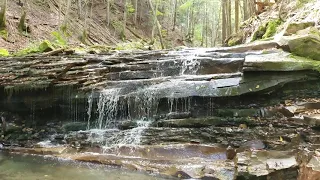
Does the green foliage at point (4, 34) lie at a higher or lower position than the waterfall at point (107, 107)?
higher

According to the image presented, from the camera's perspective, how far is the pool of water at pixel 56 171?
670 centimetres

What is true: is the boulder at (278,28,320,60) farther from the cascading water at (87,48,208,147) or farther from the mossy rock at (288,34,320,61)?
the cascading water at (87,48,208,147)

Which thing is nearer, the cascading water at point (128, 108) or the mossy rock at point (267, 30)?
the cascading water at point (128, 108)

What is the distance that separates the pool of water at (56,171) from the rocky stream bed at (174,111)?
1.28ft

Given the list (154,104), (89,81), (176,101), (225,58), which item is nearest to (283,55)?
(225,58)

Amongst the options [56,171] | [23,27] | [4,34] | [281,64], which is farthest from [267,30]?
[23,27]

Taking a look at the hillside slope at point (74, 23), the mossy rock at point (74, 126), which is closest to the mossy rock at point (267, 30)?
the mossy rock at point (74, 126)

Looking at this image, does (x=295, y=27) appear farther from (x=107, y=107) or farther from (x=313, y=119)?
(x=107, y=107)

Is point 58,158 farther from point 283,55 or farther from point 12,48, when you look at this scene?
point 12,48

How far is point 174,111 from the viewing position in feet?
30.5

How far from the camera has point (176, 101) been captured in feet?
30.3

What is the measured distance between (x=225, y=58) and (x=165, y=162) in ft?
14.5

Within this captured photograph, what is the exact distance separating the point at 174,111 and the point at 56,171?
12.0ft

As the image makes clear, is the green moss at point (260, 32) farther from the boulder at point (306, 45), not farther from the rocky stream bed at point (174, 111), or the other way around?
the boulder at point (306, 45)
